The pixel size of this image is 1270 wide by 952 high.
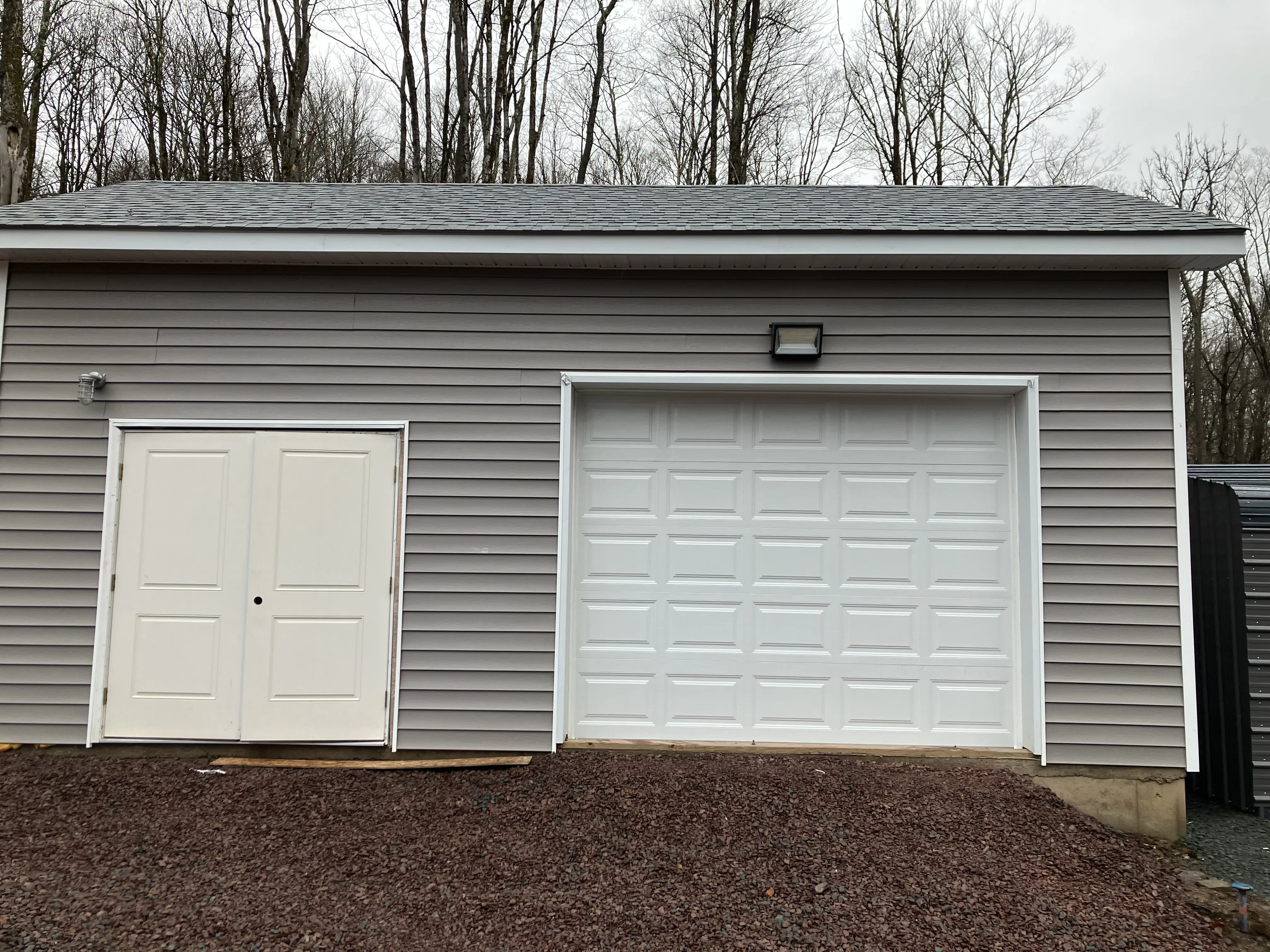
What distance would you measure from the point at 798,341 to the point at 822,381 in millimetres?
266

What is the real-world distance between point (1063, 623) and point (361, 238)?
4.38 meters

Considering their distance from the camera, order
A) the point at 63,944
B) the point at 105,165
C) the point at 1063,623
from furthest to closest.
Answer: the point at 105,165, the point at 1063,623, the point at 63,944

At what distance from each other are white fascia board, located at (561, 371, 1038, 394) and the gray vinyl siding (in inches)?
2.1

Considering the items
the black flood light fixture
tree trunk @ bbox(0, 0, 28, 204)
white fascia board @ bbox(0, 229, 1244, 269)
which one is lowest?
the black flood light fixture

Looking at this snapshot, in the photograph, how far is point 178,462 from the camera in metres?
4.08

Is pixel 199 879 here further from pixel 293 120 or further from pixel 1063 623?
pixel 293 120

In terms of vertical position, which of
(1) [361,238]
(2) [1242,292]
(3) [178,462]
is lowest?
(3) [178,462]

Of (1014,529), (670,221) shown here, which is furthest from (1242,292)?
(670,221)

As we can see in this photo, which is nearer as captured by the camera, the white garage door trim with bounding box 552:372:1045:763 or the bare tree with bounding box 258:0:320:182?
the white garage door trim with bounding box 552:372:1045:763

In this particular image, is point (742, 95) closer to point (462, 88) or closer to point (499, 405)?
point (462, 88)

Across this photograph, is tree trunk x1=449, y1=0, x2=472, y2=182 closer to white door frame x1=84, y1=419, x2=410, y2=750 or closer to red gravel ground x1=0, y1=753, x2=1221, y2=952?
white door frame x1=84, y1=419, x2=410, y2=750

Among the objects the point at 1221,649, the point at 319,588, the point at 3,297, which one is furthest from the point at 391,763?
the point at 1221,649

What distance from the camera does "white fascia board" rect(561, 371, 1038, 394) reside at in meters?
4.04

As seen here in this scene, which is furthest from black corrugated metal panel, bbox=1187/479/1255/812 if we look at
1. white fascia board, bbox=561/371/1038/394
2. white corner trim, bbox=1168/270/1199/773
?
white fascia board, bbox=561/371/1038/394
